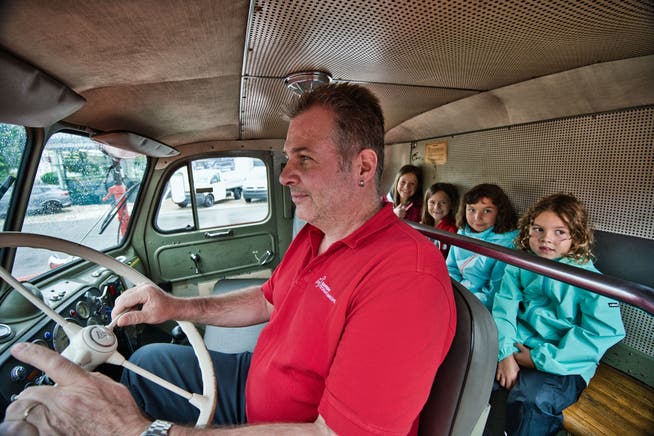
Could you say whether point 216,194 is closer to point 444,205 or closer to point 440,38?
point 444,205

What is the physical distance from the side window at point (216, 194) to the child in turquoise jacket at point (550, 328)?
10.8ft

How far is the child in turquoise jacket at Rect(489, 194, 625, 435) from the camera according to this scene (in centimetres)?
153

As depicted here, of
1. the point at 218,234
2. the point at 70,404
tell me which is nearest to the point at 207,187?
the point at 218,234

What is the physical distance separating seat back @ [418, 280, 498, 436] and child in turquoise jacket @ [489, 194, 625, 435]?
863 mm

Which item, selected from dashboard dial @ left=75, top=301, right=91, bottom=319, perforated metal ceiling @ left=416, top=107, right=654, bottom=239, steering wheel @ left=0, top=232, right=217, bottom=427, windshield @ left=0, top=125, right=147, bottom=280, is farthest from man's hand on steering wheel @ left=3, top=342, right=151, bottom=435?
perforated metal ceiling @ left=416, top=107, right=654, bottom=239

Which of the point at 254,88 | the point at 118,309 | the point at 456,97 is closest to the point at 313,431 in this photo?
the point at 118,309

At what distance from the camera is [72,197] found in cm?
209

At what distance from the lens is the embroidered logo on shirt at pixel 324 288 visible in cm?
99

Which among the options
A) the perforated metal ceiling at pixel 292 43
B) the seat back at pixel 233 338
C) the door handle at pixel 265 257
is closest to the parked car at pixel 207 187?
the door handle at pixel 265 257

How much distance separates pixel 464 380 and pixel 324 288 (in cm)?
49

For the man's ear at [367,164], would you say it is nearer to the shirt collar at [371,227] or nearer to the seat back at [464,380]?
the shirt collar at [371,227]

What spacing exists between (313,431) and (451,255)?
7.10 ft

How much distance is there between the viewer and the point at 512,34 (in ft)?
3.99

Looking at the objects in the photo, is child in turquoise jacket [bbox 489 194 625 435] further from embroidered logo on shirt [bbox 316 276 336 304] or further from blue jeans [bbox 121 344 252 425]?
blue jeans [bbox 121 344 252 425]
